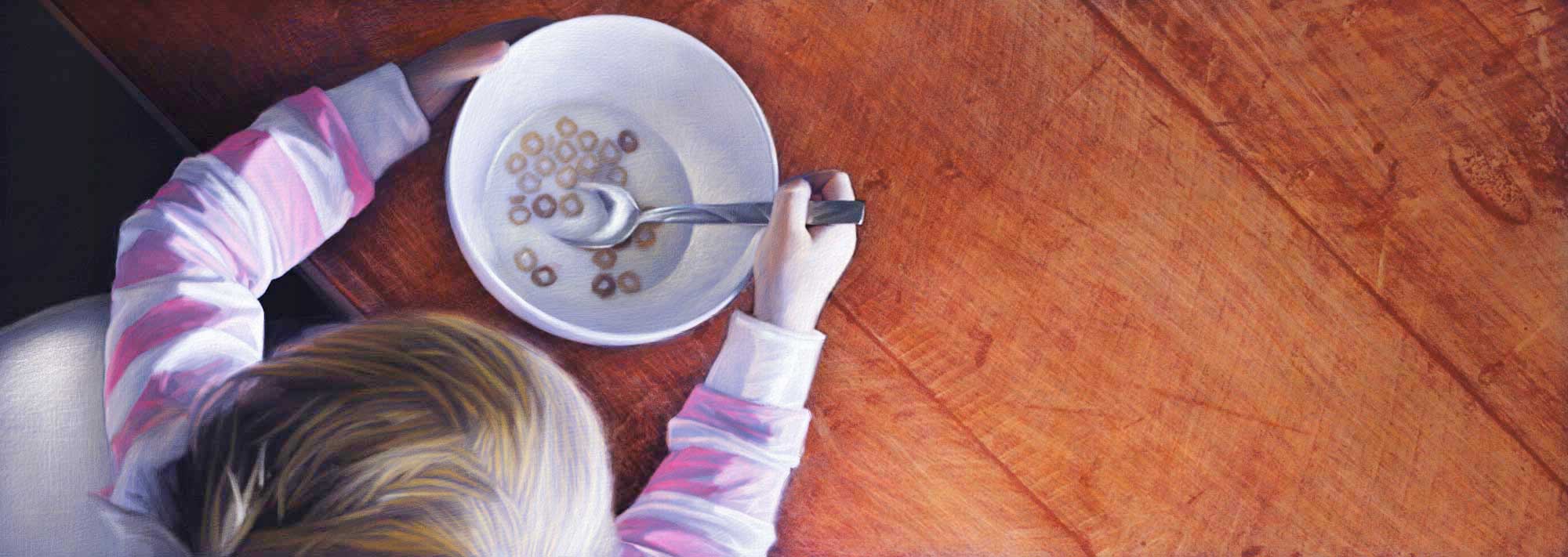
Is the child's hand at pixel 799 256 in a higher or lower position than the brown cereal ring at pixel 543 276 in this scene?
lower

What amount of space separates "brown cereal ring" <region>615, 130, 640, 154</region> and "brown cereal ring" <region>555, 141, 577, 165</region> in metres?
0.02

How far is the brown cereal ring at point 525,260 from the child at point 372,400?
0.15 ft

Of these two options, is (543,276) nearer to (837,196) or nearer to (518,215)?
(518,215)

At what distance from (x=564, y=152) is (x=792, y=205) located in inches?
4.5

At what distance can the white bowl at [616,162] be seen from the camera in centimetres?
39

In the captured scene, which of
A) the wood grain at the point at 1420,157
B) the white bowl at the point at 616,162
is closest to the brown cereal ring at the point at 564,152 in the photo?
the white bowl at the point at 616,162

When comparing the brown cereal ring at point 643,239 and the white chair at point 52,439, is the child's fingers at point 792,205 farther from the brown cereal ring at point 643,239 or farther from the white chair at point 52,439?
the white chair at point 52,439

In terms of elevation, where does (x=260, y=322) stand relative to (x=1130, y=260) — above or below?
above

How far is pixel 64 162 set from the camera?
0.37 meters

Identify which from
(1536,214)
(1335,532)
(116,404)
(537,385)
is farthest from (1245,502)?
(116,404)

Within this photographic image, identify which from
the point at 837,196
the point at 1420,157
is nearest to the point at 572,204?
the point at 837,196

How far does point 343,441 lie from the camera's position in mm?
299

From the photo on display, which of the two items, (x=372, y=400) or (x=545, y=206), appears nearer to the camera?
(x=372, y=400)

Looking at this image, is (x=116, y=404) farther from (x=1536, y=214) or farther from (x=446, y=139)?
(x=1536, y=214)
